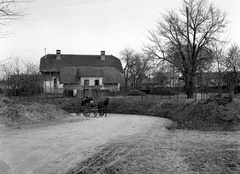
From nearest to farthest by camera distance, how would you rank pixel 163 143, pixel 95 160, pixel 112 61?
1. pixel 95 160
2. pixel 163 143
3. pixel 112 61

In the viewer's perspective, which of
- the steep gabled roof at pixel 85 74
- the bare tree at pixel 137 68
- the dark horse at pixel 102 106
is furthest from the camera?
the bare tree at pixel 137 68

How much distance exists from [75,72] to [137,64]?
20655 mm

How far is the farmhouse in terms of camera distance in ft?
196

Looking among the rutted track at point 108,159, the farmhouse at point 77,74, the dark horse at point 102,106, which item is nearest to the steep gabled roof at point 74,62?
the farmhouse at point 77,74

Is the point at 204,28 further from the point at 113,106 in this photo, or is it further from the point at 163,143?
the point at 163,143

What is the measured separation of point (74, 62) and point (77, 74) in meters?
11.4

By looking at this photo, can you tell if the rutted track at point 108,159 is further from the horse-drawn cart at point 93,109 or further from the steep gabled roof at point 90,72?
the steep gabled roof at point 90,72

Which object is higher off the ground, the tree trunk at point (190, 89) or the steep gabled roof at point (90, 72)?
the steep gabled roof at point (90, 72)

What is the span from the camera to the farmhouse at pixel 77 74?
59.8 m

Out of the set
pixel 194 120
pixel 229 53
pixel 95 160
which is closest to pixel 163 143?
pixel 95 160

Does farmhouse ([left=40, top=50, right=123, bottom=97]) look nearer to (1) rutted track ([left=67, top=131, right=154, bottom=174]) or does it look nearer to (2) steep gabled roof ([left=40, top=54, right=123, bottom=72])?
(2) steep gabled roof ([left=40, top=54, right=123, bottom=72])

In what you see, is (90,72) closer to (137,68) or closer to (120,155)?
(137,68)

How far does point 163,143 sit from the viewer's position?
11.0 metres

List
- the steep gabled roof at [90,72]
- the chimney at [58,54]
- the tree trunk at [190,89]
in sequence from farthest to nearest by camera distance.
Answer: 1. the chimney at [58,54]
2. the steep gabled roof at [90,72]
3. the tree trunk at [190,89]
